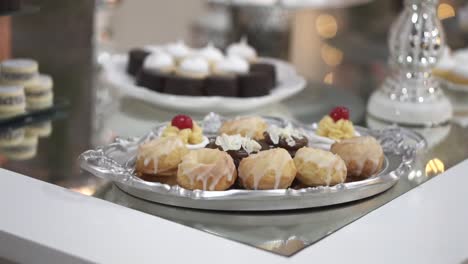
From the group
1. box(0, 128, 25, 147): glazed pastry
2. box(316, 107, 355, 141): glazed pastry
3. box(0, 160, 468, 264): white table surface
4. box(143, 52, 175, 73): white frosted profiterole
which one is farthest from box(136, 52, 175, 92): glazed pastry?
box(0, 160, 468, 264): white table surface

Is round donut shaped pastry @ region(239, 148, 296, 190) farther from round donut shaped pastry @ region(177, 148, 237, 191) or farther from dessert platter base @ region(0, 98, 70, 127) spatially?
dessert platter base @ region(0, 98, 70, 127)

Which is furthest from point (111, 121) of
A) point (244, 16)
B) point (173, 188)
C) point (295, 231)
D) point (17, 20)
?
point (244, 16)

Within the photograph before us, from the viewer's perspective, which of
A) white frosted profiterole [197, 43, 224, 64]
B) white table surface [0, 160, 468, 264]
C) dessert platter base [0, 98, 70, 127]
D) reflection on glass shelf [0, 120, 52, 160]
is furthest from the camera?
white frosted profiterole [197, 43, 224, 64]

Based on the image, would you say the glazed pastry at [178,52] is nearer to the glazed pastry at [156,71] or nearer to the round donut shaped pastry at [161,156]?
the glazed pastry at [156,71]

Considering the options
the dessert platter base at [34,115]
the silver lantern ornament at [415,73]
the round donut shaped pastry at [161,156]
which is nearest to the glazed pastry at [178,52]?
the dessert platter base at [34,115]

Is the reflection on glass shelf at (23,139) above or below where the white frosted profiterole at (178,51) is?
below

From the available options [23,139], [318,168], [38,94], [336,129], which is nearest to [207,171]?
[318,168]

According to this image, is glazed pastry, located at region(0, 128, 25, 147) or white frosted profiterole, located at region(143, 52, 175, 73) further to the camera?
white frosted profiterole, located at region(143, 52, 175, 73)
